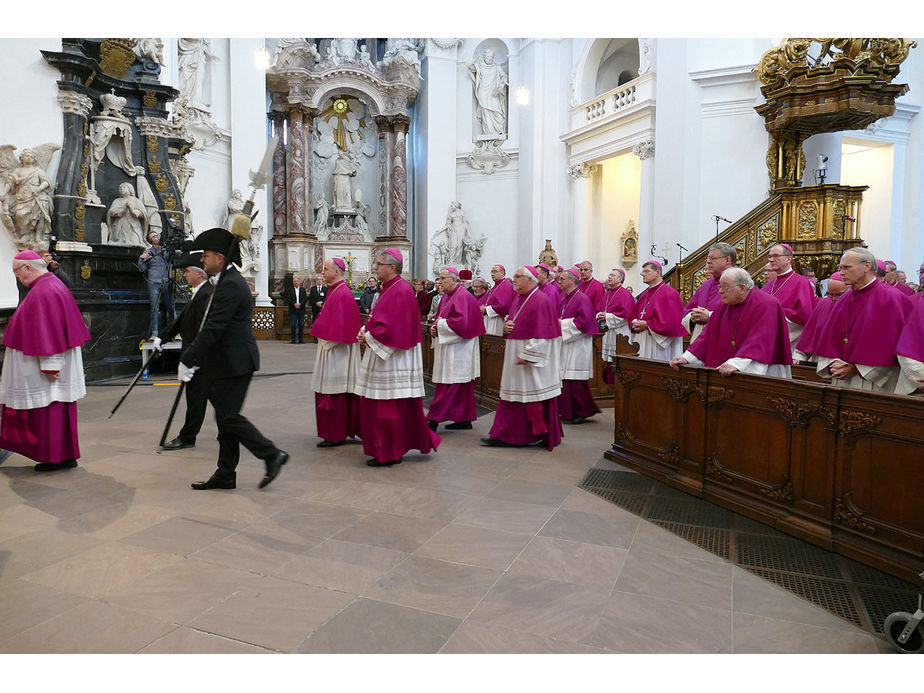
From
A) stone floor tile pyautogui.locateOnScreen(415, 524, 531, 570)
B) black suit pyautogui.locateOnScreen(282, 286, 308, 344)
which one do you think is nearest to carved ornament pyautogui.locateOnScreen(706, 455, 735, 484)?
stone floor tile pyautogui.locateOnScreen(415, 524, 531, 570)

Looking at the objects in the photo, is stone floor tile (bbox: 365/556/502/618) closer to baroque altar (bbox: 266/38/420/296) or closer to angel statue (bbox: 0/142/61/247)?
angel statue (bbox: 0/142/61/247)

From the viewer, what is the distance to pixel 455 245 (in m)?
21.4

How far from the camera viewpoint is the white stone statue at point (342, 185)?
21.8 metres

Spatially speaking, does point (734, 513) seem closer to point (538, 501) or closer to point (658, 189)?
point (538, 501)

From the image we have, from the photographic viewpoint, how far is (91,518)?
14.2 ft

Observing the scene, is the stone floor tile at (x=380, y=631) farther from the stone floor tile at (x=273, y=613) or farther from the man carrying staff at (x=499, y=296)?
the man carrying staff at (x=499, y=296)

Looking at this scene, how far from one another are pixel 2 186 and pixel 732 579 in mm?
10221

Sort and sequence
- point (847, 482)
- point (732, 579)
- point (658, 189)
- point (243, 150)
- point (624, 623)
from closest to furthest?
point (624, 623), point (732, 579), point (847, 482), point (658, 189), point (243, 150)

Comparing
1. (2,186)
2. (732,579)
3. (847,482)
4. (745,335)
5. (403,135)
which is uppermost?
(403,135)

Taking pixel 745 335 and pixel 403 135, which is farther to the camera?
pixel 403 135

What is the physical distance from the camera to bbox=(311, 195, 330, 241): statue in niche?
21.4 m

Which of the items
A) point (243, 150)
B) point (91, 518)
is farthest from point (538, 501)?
point (243, 150)

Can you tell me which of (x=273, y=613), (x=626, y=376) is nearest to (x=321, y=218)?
(x=626, y=376)

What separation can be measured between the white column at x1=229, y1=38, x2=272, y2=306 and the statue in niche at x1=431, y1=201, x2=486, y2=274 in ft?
19.1
